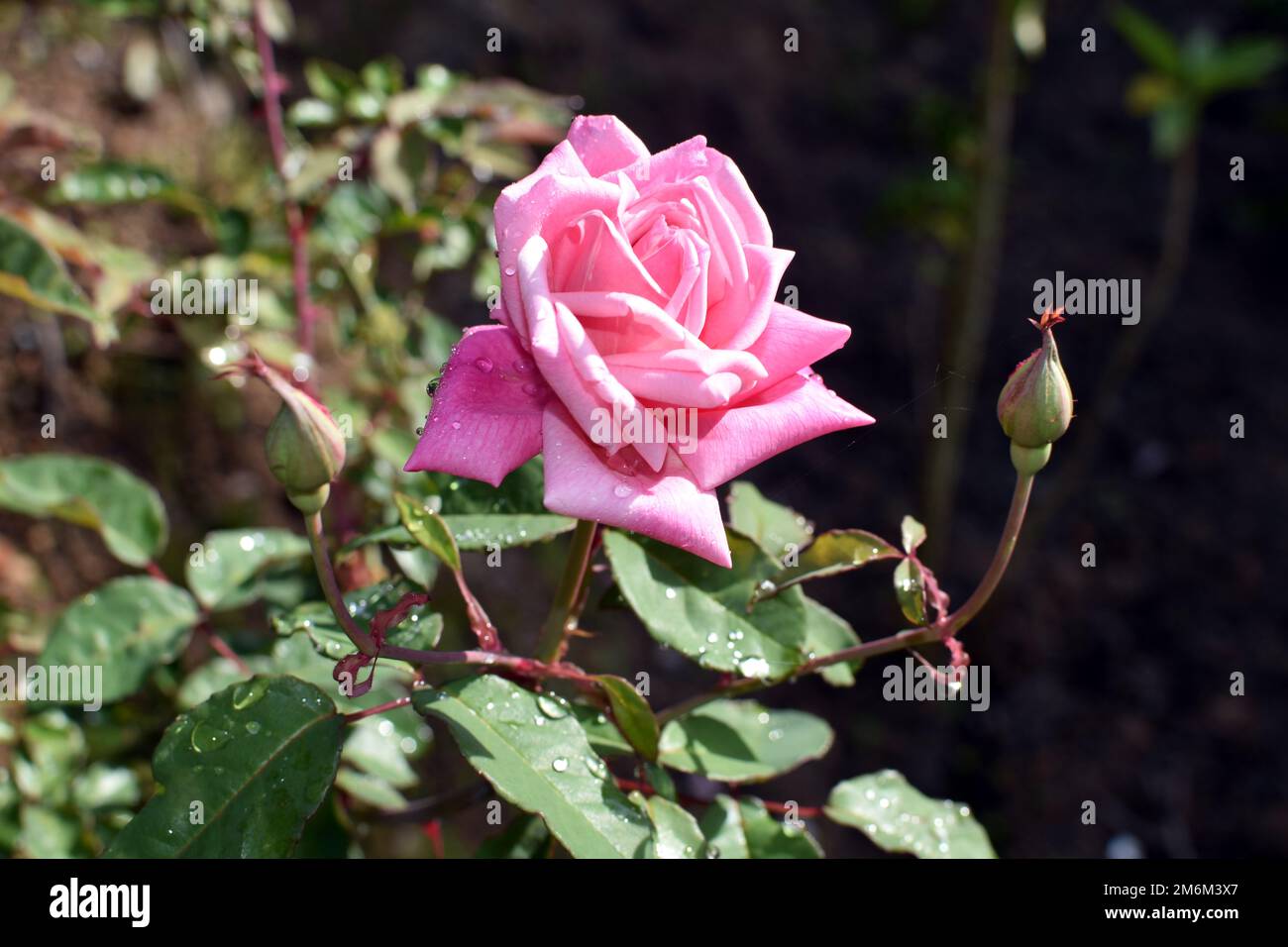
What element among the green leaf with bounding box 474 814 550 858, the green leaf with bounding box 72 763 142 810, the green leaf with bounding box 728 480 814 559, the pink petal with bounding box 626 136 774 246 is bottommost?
the green leaf with bounding box 72 763 142 810

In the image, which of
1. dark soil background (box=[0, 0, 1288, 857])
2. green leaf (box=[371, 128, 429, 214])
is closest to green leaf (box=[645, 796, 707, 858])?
green leaf (box=[371, 128, 429, 214])

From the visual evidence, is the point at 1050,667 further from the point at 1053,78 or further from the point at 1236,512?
the point at 1053,78

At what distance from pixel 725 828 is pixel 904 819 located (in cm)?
18

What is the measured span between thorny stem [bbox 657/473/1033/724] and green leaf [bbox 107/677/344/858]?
0.28m

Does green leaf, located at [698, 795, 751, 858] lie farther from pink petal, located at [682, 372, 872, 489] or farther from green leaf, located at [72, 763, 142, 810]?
green leaf, located at [72, 763, 142, 810]

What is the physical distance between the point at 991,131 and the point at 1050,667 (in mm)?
1234

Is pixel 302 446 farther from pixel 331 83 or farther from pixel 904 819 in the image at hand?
pixel 331 83

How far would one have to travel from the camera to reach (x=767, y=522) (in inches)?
38.5

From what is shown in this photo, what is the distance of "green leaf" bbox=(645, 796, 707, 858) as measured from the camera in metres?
0.80

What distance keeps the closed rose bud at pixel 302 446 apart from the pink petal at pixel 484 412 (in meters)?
0.08

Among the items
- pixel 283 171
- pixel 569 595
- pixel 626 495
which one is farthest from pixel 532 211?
pixel 283 171

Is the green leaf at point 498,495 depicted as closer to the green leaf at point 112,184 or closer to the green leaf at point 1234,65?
the green leaf at point 112,184

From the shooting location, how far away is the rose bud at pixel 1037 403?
0.73 metres
